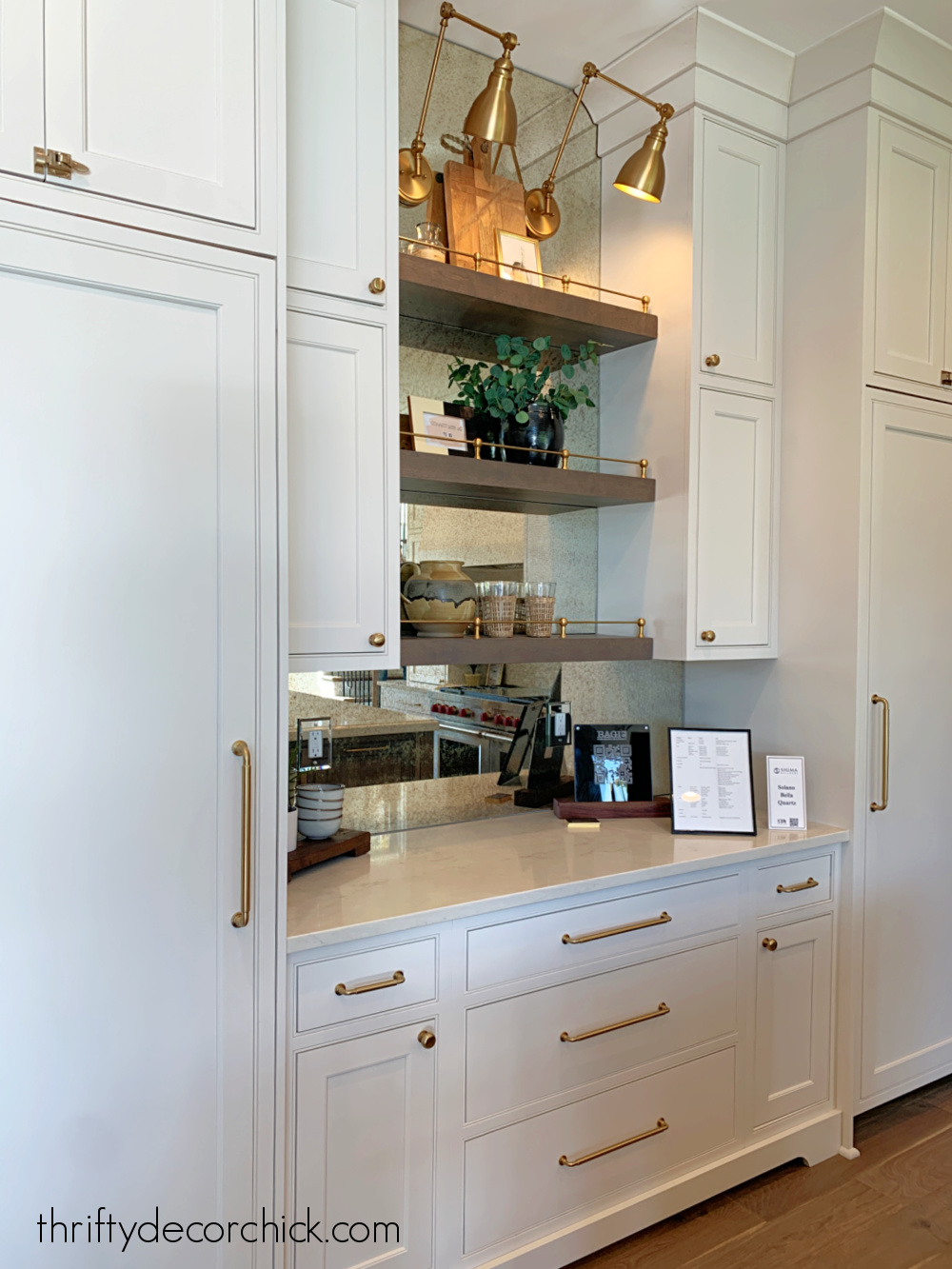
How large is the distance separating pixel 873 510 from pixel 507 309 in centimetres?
114

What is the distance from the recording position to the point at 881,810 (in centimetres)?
249

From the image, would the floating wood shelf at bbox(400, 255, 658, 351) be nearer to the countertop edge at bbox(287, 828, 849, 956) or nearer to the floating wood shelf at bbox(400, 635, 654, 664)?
the floating wood shelf at bbox(400, 635, 654, 664)

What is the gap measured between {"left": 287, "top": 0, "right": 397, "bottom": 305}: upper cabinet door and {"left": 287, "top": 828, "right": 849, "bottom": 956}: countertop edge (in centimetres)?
124

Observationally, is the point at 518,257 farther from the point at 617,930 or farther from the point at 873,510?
the point at 617,930

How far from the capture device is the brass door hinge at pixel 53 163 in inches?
51.6

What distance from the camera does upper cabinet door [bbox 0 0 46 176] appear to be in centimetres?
128

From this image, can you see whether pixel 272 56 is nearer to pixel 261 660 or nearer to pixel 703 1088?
pixel 261 660

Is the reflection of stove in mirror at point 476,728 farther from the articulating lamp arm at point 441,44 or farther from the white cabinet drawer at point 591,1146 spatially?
the articulating lamp arm at point 441,44

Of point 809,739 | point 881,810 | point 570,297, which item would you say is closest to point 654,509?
point 570,297

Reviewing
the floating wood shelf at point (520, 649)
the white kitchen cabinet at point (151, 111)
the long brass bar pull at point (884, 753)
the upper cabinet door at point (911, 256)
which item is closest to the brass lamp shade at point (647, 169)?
the upper cabinet door at point (911, 256)

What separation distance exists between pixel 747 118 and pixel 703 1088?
101 inches

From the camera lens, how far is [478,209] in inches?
89.7

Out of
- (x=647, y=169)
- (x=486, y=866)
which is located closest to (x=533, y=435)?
(x=647, y=169)

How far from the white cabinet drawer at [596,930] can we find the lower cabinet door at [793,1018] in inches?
8.6
